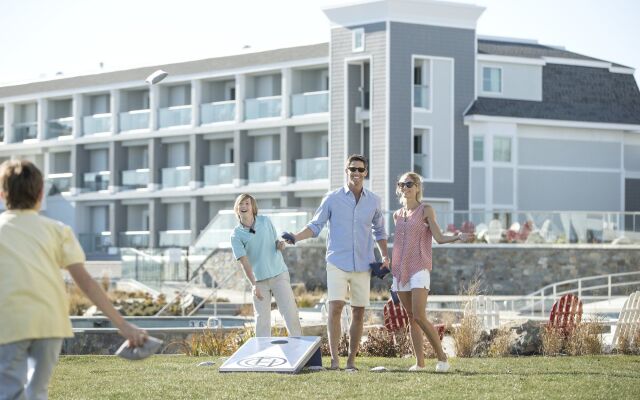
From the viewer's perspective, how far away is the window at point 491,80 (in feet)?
168


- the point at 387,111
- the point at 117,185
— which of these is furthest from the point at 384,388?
the point at 117,185

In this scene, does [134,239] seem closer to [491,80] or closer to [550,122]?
[491,80]

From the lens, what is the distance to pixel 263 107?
55.9m

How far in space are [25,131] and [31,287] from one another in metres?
61.7

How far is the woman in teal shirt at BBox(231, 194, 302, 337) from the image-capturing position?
13.9 meters

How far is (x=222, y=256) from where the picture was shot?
1743 inches

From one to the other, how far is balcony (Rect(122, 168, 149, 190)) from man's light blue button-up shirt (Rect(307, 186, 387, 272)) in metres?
48.0

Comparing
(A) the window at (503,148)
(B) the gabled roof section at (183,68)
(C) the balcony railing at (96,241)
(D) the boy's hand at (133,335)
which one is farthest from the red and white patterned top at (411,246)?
(C) the balcony railing at (96,241)

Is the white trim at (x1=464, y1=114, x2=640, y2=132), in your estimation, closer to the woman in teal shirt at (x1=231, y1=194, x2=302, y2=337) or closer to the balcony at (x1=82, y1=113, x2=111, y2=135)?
the balcony at (x1=82, y1=113, x2=111, y2=135)

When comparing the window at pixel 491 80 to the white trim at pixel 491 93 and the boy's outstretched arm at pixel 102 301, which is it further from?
the boy's outstretched arm at pixel 102 301

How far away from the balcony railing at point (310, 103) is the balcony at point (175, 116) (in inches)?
264

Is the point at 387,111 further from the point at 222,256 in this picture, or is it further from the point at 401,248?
the point at 401,248

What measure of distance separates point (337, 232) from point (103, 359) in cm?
494

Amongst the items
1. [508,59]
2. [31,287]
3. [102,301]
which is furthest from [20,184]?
[508,59]
